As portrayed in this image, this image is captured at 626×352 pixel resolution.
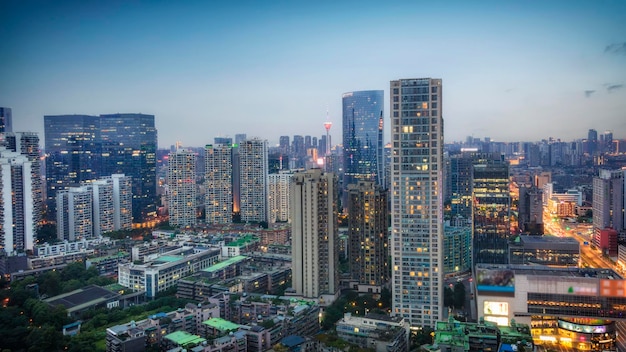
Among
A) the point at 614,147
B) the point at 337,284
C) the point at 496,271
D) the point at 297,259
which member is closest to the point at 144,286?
the point at 297,259

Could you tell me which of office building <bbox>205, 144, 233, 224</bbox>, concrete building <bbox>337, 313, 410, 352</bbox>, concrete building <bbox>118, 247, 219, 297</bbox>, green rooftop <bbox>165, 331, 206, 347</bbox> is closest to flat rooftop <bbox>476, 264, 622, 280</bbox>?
concrete building <bbox>337, 313, 410, 352</bbox>

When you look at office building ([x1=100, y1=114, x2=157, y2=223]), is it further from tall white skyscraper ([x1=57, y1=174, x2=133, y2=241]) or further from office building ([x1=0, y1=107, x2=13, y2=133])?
office building ([x1=0, y1=107, x2=13, y2=133])

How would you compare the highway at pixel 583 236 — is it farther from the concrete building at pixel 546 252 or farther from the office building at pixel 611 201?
the concrete building at pixel 546 252

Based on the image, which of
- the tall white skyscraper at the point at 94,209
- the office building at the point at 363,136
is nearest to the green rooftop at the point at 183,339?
the tall white skyscraper at the point at 94,209

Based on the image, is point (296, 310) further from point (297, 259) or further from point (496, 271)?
point (496, 271)

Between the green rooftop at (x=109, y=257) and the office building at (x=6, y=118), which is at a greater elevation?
the office building at (x=6, y=118)

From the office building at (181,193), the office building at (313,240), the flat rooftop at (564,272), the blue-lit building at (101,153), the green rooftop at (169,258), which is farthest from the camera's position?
the blue-lit building at (101,153)
